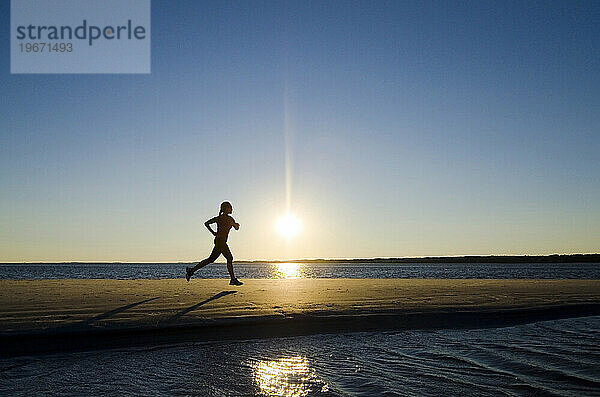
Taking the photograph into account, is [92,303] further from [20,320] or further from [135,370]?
[135,370]

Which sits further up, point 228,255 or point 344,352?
point 228,255

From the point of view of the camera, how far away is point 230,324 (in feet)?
20.7

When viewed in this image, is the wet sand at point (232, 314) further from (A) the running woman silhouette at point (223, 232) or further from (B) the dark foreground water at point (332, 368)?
(A) the running woman silhouette at point (223, 232)

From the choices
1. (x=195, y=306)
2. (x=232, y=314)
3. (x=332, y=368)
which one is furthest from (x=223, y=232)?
(x=332, y=368)

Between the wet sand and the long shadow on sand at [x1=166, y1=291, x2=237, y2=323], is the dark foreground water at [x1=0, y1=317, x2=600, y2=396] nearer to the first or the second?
the wet sand

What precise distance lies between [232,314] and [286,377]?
2.78 metres

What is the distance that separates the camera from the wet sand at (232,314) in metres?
5.70

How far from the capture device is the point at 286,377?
169 inches

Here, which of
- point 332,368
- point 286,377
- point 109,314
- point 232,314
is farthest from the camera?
point 232,314

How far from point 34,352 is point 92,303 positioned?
271cm

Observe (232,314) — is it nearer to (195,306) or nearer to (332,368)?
(195,306)

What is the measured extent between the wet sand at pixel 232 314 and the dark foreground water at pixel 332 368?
408 millimetres

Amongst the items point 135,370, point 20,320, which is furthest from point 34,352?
point 135,370

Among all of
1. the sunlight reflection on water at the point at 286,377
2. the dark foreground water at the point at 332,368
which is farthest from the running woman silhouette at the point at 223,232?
the sunlight reflection on water at the point at 286,377
